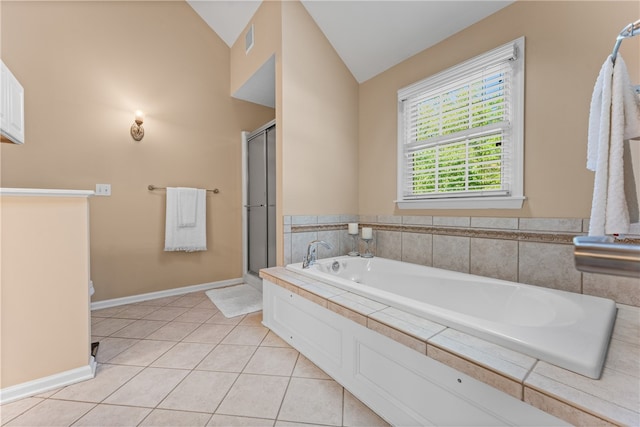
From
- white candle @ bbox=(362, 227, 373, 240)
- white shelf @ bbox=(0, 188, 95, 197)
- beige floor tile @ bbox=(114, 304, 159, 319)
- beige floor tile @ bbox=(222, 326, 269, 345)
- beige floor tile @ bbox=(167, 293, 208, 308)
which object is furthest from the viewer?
beige floor tile @ bbox=(167, 293, 208, 308)

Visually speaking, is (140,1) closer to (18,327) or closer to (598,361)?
(18,327)

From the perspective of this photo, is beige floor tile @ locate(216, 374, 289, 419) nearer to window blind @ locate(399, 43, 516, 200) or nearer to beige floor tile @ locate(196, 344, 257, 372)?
beige floor tile @ locate(196, 344, 257, 372)

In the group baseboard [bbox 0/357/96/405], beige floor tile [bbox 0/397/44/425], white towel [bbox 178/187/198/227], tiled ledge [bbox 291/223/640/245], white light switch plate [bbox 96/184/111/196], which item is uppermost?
white light switch plate [bbox 96/184/111/196]

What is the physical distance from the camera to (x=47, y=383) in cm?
143

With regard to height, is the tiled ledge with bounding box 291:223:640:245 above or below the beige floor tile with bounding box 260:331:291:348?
above

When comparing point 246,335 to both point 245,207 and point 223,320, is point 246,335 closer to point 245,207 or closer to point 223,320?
point 223,320

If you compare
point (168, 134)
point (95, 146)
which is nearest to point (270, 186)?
point (168, 134)

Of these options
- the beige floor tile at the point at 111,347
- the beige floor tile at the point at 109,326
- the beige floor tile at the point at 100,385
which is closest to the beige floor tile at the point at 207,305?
the beige floor tile at the point at 109,326

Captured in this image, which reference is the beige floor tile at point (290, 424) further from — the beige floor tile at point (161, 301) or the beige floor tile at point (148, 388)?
the beige floor tile at point (161, 301)

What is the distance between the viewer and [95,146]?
8.39 feet

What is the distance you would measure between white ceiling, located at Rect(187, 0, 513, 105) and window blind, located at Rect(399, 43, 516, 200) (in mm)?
319

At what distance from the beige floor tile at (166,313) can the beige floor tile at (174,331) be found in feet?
0.51

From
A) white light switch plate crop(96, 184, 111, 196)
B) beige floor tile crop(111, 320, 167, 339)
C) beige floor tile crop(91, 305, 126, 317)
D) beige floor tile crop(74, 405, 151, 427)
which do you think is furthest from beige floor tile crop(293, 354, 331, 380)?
Answer: white light switch plate crop(96, 184, 111, 196)

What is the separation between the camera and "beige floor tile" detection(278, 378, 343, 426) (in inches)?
48.9
